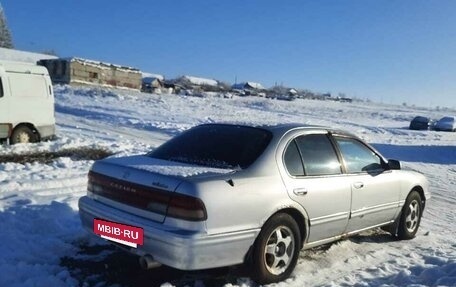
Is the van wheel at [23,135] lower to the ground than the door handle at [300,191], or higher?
lower

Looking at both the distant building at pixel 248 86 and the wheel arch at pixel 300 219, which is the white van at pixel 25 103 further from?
the distant building at pixel 248 86

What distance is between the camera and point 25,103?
12055 mm

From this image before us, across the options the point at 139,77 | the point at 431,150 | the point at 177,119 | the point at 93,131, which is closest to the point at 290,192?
the point at 93,131

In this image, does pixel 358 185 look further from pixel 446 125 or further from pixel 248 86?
pixel 248 86

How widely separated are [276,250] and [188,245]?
1052 mm

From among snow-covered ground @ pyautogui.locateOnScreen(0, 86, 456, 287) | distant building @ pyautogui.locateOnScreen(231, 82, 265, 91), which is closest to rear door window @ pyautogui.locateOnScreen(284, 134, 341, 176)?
snow-covered ground @ pyautogui.locateOnScreen(0, 86, 456, 287)

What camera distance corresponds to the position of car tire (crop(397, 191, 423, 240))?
6.22m

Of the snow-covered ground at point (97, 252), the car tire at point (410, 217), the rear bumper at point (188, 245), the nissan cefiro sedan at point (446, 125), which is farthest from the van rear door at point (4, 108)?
the nissan cefiro sedan at point (446, 125)

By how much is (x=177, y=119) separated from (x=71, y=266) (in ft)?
72.0

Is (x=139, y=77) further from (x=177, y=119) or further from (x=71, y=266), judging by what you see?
(x=71, y=266)

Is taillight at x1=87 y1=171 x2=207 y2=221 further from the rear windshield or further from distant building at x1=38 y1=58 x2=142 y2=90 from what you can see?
distant building at x1=38 y1=58 x2=142 y2=90

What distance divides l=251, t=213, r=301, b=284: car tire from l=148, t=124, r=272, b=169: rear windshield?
2.05ft

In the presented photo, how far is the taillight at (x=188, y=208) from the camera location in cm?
374

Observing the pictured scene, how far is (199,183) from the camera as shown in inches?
151
